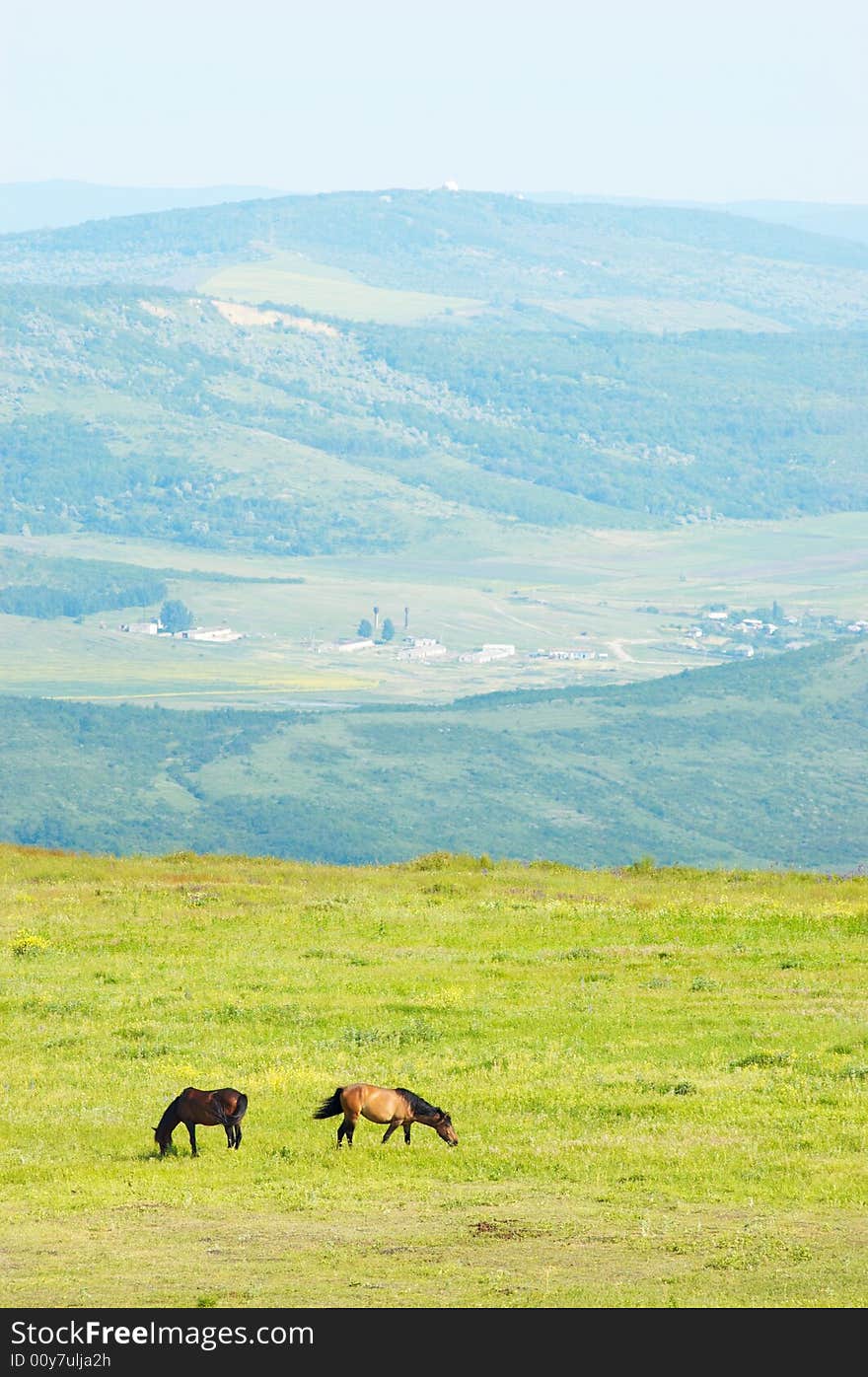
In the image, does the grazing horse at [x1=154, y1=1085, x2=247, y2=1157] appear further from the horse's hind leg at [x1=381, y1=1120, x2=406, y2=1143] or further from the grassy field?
the horse's hind leg at [x1=381, y1=1120, x2=406, y2=1143]

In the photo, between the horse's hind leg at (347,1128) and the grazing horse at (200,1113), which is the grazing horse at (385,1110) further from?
the grazing horse at (200,1113)

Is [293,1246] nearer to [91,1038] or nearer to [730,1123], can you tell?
[730,1123]

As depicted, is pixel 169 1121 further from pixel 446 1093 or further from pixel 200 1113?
pixel 446 1093

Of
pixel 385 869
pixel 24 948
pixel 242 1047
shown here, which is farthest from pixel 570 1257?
pixel 385 869

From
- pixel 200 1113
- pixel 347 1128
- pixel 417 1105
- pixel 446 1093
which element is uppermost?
pixel 417 1105

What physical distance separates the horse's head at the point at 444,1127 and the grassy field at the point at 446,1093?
193 millimetres

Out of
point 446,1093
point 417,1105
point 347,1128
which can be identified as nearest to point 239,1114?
point 347,1128

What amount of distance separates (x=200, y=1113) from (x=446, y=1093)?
3.55m

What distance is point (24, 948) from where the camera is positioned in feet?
106

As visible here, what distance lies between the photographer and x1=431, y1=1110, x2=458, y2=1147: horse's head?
18984 mm

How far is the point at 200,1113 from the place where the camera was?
62.7 feet

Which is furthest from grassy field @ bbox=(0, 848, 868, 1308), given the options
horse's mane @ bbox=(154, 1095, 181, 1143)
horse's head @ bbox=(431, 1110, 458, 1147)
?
horse's mane @ bbox=(154, 1095, 181, 1143)

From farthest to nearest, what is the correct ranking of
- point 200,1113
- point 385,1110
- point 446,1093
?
point 446,1093 < point 200,1113 < point 385,1110

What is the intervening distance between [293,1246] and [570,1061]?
8422 mm
